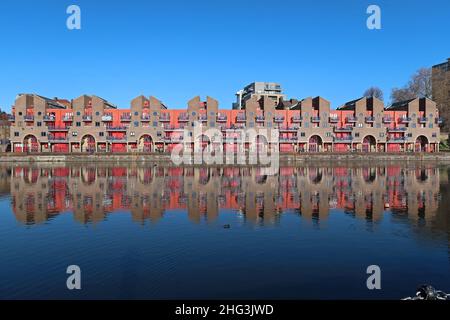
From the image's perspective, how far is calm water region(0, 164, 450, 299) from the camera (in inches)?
546

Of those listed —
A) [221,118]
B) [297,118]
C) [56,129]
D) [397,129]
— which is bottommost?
[397,129]

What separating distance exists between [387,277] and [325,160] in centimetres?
8415

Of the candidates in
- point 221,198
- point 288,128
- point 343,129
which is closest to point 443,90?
point 343,129

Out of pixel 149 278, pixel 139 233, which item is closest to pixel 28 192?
pixel 139 233

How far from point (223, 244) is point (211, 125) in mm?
87367

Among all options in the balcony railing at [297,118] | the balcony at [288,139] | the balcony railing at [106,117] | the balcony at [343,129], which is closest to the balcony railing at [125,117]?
the balcony railing at [106,117]

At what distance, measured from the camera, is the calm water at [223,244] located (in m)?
13.9

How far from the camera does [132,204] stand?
32.6m

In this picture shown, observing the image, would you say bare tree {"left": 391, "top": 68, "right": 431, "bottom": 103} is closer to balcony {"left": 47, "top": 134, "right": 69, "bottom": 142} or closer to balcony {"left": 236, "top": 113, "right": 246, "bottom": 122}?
balcony {"left": 236, "top": 113, "right": 246, "bottom": 122}

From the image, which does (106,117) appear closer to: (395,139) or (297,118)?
(297,118)

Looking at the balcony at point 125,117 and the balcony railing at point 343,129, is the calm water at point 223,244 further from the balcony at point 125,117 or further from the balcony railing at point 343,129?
the balcony railing at point 343,129

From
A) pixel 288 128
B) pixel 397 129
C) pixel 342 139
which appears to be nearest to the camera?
pixel 288 128

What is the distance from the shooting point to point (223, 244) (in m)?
19.6

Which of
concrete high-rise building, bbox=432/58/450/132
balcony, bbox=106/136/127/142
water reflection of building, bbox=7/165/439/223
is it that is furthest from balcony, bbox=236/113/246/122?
concrete high-rise building, bbox=432/58/450/132
